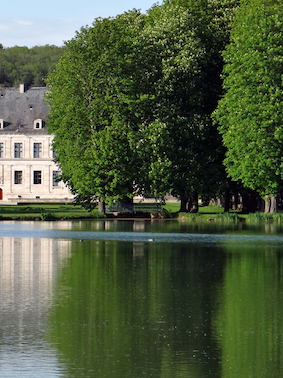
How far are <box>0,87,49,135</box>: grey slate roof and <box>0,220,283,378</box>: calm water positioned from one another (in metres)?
78.6

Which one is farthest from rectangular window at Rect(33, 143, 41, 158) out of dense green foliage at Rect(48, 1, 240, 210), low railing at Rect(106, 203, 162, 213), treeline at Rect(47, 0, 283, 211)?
dense green foliage at Rect(48, 1, 240, 210)

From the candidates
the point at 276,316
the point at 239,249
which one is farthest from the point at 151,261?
the point at 276,316

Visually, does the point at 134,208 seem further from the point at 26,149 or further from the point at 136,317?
the point at 136,317

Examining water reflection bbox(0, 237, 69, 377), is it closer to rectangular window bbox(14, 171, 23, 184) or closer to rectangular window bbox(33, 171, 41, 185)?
rectangular window bbox(33, 171, 41, 185)

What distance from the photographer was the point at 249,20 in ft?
193

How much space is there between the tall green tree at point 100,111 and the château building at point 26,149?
4683cm

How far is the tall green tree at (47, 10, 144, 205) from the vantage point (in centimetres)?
5956

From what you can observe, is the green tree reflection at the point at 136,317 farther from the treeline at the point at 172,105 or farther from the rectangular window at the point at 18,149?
the rectangular window at the point at 18,149

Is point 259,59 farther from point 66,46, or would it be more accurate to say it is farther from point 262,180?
point 66,46

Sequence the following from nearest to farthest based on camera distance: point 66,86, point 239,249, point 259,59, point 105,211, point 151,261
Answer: point 151,261, point 239,249, point 259,59, point 66,86, point 105,211

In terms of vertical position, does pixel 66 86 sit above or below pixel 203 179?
above

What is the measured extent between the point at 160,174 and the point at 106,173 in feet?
14.0

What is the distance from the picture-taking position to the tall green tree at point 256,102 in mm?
56312

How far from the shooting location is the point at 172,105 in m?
61.7
